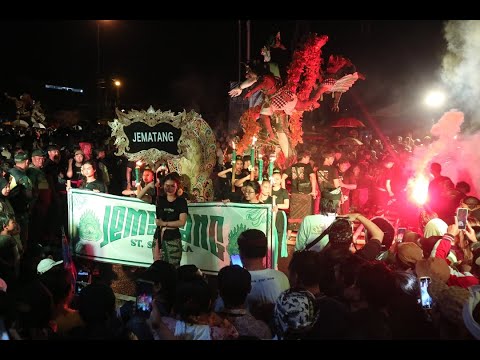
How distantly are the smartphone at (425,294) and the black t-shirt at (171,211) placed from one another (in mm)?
3244

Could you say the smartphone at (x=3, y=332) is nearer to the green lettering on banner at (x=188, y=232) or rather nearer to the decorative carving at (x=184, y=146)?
the green lettering on banner at (x=188, y=232)

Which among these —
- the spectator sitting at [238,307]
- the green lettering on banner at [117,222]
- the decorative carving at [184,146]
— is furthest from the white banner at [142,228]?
the spectator sitting at [238,307]

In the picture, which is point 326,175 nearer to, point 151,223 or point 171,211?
point 151,223

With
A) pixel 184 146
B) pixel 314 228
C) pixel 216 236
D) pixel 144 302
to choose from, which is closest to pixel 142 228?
pixel 216 236

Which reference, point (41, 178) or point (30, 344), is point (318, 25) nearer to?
point (41, 178)

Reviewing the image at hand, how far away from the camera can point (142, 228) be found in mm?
7000

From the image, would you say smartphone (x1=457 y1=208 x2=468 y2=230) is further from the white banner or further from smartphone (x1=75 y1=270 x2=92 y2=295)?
smartphone (x1=75 y1=270 x2=92 y2=295)

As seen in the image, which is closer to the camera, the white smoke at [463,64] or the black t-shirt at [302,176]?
the black t-shirt at [302,176]

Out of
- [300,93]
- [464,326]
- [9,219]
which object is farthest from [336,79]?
[464,326]

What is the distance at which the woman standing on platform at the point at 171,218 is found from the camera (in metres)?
6.21

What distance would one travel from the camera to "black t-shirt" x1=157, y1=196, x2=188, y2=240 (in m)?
6.21

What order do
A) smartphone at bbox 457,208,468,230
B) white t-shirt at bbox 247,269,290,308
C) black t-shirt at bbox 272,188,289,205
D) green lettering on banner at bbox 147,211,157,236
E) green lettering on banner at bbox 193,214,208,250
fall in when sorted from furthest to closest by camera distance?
black t-shirt at bbox 272,188,289,205
green lettering on banner at bbox 147,211,157,236
green lettering on banner at bbox 193,214,208,250
smartphone at bbox 457,208,468,230
white t-shirt at bbox 247,269,290,308

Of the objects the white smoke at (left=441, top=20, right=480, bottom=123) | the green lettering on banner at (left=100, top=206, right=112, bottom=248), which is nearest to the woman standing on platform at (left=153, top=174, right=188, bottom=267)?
the green lettering on banner at (left=100, top=206, right=112, bottom=248)

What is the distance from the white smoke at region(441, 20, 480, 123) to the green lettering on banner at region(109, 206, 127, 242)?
1011cm
